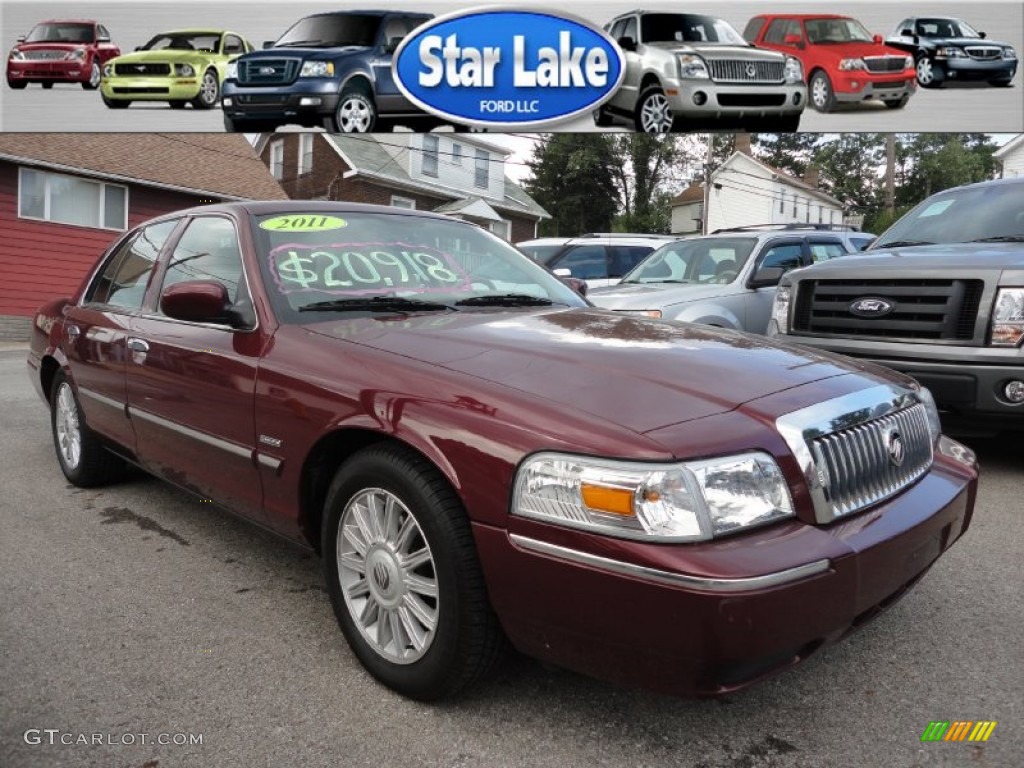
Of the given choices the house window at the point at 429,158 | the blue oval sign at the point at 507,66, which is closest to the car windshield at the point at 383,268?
the blue oval sign at the point at 507,66

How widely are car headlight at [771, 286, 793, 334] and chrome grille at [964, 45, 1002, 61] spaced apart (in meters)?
11.7

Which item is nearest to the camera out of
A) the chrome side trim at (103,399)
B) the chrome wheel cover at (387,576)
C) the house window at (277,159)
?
the chrome wheel cover at (387,576)

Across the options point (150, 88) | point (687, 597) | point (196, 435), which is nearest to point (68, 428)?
point (196, 435)

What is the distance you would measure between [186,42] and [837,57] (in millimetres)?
11246

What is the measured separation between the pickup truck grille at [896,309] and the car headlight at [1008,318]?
109 millimetres

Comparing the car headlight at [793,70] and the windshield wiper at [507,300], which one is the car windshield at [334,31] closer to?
the car headlight at [793,70]

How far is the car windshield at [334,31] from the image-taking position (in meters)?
13.9

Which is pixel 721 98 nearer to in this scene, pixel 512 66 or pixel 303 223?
pixel 512 66

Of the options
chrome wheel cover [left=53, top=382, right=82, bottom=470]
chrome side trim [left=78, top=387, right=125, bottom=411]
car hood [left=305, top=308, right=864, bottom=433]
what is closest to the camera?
car hood [left=305, top=308, right=864, bottom=433]

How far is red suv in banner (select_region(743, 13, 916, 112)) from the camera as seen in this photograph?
1394 cm

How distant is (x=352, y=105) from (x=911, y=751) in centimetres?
1321

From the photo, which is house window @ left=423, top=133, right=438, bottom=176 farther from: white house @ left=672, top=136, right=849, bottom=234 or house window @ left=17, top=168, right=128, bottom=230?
white house @ left=672, top=136, right=849, bottom=234

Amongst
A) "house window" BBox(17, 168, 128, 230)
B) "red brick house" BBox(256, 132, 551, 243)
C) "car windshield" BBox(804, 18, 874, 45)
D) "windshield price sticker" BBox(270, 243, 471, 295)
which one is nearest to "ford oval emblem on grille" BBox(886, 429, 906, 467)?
"windshield price sticker" BBox(270, 243, 471, 295)

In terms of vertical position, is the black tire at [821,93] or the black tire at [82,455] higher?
the black tire at [821,93]
